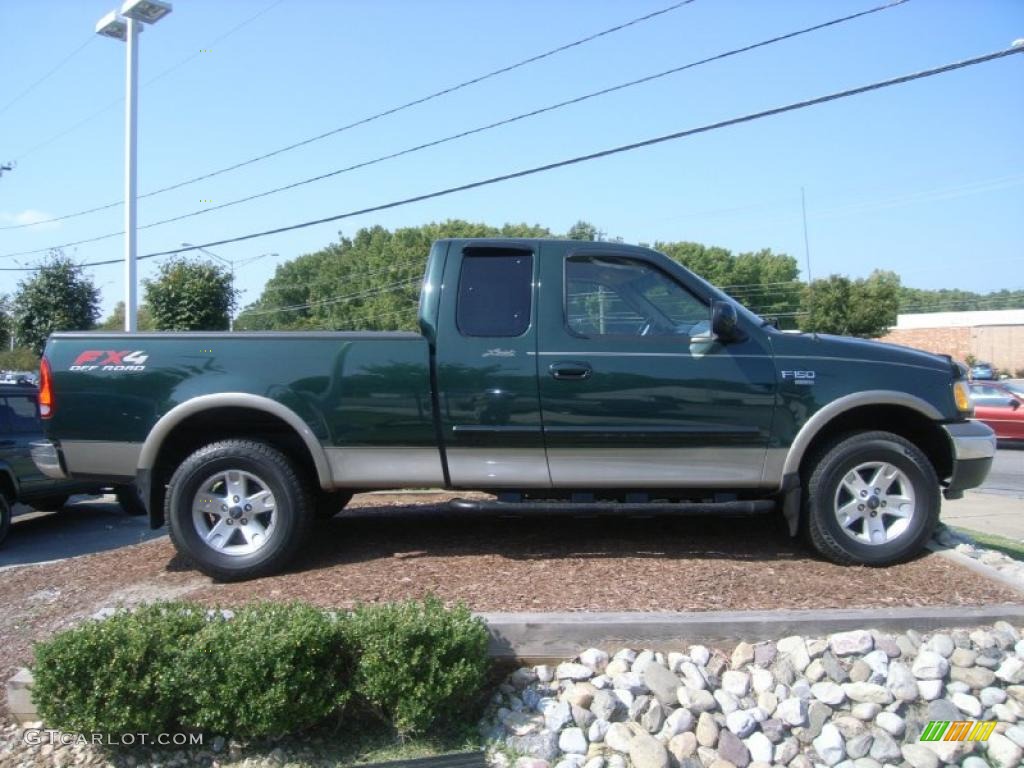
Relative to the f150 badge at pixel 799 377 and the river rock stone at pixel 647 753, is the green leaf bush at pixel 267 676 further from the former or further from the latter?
the f150 badge at pixel 799 377

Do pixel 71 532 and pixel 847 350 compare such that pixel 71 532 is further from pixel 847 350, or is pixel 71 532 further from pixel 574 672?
pixel 847 350

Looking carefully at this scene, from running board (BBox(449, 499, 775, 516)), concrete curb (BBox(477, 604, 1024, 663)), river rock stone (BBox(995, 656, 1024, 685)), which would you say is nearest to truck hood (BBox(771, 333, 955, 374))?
running board (BBox(449, 499, 775, 516))

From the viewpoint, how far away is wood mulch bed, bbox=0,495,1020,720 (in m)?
4.52

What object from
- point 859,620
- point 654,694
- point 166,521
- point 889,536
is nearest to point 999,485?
point 889,536

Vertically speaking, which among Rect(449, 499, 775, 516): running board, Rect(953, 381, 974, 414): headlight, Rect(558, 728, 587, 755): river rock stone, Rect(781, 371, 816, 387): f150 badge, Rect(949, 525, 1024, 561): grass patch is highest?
Rect(781, 371, 816, 387): f150 badge

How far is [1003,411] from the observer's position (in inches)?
735

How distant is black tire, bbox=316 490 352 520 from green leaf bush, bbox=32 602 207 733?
89.4 inches

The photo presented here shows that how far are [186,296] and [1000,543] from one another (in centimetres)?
1524

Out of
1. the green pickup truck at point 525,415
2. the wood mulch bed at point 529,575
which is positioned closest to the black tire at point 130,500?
the wood mulch bed at point 529,575

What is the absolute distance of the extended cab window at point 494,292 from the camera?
16.8 feet

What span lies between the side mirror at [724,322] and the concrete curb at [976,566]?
1.92 m

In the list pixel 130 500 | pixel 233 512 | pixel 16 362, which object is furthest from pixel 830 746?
pixel 16 362

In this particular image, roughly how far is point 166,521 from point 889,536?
14.4 ft

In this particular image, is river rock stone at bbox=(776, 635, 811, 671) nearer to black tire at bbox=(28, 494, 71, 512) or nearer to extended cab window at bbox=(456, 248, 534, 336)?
extended cab window at bbox=(456, 248, 534, 336)
